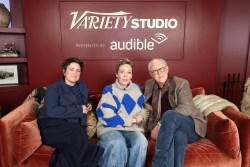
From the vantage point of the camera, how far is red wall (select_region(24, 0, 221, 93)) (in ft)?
8.84

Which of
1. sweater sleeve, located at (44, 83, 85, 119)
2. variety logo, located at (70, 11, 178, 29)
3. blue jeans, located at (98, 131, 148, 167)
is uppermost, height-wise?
variety logo, located at (70, 11, 178, 29)

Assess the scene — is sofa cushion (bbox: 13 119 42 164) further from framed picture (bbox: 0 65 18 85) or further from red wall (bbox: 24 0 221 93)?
framed picture (bbox: 0 65 18 85)

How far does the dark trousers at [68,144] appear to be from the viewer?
1.82 meters

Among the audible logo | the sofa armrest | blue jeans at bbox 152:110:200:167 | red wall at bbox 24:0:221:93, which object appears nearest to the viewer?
blue jeans at bbox 152:110:200:167

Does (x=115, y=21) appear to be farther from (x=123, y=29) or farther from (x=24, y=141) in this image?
(x=24, y=141)

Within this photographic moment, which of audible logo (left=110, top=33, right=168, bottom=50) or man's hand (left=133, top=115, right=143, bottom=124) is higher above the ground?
audible logo (left=110, top=33, right=168, bottom=50)

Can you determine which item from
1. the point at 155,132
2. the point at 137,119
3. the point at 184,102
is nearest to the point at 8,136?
the point at 137,119

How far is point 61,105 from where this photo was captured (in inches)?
80.9

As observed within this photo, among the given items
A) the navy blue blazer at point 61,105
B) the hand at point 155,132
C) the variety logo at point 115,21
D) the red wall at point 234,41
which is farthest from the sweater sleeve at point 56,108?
the red wall at point 234,41

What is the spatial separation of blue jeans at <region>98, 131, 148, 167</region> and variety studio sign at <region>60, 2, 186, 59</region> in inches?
49.2

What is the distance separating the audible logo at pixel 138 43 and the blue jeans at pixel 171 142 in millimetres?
1165

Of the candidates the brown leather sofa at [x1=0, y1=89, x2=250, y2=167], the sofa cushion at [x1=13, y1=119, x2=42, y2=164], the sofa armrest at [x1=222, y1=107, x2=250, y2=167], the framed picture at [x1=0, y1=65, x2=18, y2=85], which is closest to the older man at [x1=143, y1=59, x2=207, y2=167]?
the brown leather sofa at [x1=0, y1=89, x2=250, y2=167]

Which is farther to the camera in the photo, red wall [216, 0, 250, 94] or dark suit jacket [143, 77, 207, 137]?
red wall [216, 0, 250, 94]

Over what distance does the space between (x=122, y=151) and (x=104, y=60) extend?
134 centimetres
